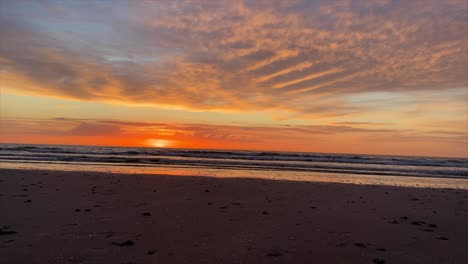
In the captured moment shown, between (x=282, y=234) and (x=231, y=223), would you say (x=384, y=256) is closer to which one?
(x=282, y=234)

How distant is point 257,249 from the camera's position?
5.28m

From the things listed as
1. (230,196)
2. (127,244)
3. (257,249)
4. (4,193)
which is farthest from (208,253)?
(4,193)

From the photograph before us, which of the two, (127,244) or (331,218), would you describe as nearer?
(127,244)

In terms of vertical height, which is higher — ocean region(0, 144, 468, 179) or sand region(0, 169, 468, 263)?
ocean region(0, 144, 468, 179)

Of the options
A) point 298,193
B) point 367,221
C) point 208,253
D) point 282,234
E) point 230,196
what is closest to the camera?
point 208,253

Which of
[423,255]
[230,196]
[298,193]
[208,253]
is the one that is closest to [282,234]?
A: [208,253]

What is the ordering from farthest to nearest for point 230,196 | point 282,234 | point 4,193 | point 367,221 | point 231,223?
point 230,196
point 4,193
point 367,221
point 231,223
point 282,234

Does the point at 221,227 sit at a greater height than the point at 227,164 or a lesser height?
lesser

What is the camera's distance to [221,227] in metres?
6.62

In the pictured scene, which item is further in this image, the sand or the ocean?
the ocean

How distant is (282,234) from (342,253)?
1.36 meters

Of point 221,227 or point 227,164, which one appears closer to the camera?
point 221,227

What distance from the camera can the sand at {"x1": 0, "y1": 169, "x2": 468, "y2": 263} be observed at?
16.4ft

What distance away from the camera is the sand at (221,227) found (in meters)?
Answer: 5.01
